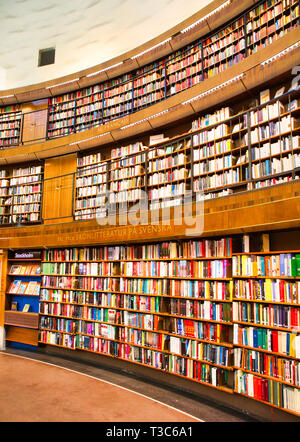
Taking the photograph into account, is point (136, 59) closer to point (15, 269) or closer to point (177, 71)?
point (177, 71)

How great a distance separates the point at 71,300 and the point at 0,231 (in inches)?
87.4

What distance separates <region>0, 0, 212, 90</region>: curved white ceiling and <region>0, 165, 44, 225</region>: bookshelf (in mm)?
2913

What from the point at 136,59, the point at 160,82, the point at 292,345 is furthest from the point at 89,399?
the point at 136,59

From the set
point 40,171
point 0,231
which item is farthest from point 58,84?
point 0,231

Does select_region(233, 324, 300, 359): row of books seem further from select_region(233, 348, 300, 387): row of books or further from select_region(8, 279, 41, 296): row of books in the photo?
select_region(8, 279, 41, 296): row of books

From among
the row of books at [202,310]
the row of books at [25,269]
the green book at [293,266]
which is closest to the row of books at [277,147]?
the green book at [293,266]

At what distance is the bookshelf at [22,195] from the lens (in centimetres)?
746

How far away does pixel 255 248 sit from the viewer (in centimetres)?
314

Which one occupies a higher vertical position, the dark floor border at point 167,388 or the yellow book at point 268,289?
the yellow book at point 268,289

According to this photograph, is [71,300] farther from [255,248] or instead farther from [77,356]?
[255,248]

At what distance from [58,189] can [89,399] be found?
5.35m

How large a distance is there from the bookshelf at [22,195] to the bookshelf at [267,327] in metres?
5.55

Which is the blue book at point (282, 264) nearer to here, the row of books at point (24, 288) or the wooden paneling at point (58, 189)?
the row of books at point (24, 288)

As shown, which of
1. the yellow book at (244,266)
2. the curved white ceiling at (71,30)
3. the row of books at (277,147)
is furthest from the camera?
the curved white ceiling at (71,30)
